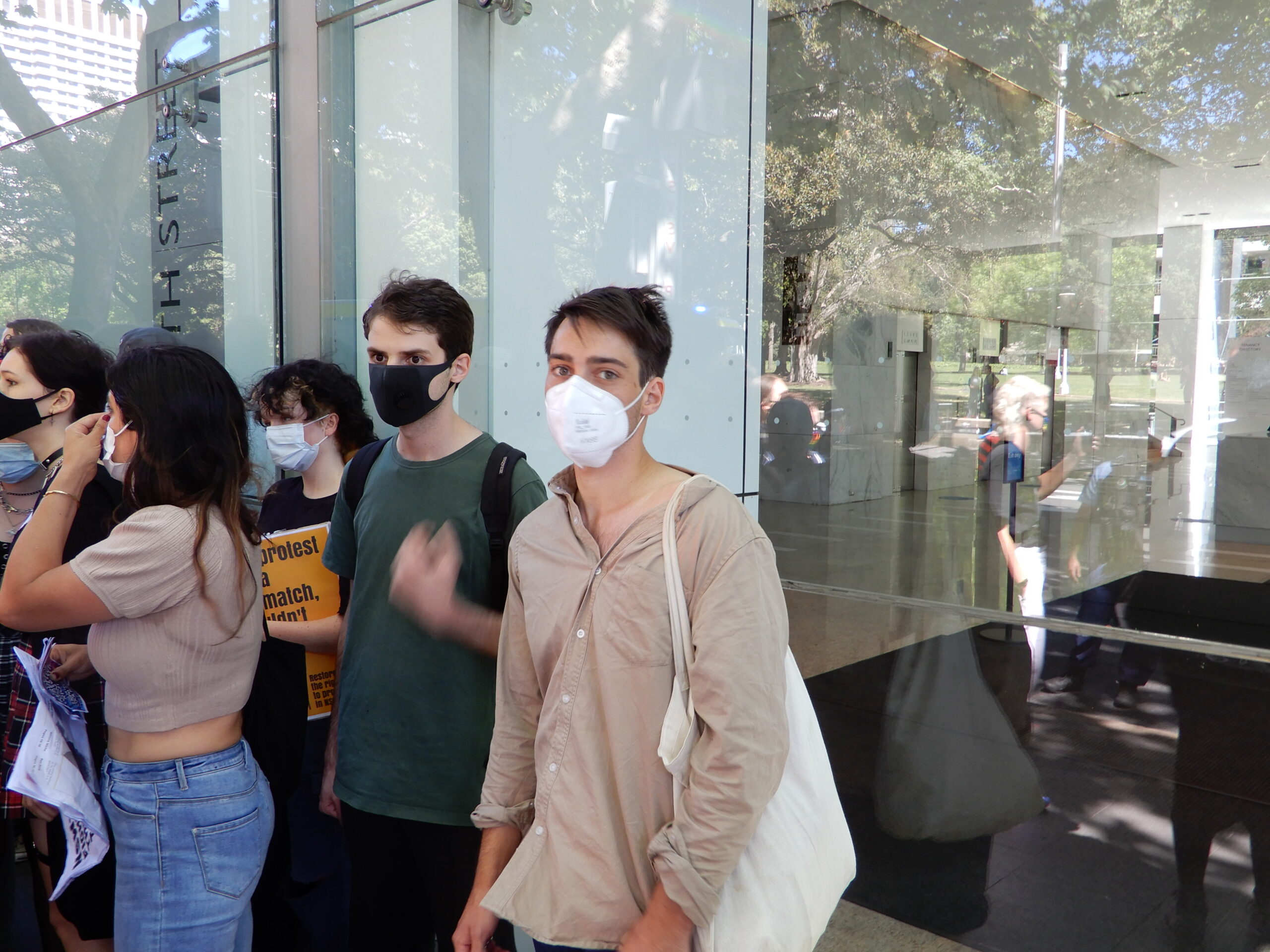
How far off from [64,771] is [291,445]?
1.05 meters

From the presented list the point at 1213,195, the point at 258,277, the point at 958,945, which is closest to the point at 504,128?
the point at 258,277

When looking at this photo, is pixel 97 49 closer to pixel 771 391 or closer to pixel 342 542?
pixel 342 542

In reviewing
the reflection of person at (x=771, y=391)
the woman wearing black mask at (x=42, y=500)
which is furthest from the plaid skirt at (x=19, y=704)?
the reflection of person at (x=771, y=391)

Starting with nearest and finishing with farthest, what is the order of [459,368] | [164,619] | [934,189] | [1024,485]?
[164,619], [459,368], [1024,485], [934,189]

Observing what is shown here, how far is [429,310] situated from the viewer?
227 cm

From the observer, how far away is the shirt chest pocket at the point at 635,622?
147 cm

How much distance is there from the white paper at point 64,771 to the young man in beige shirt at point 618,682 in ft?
3.19

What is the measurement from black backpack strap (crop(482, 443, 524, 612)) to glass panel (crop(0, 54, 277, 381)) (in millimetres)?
2348

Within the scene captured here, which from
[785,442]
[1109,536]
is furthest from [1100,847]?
[785,442]

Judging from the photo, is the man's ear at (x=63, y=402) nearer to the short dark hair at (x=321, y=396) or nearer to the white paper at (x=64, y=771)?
the short dark hair at (x=321, y=396)

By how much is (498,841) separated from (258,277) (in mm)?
3205

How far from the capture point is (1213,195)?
4062 millimetres

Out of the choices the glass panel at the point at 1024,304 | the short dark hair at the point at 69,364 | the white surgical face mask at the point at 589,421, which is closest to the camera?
the white surgical face mask at the point at 589,421

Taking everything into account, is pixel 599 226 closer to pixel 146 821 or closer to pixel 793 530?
pixel 146 821
